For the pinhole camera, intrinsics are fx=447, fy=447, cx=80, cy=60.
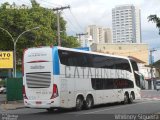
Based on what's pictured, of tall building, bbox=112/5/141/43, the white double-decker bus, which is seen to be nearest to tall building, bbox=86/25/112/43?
tall building, bbox=112/5/141/43

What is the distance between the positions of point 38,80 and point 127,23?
3960 inches

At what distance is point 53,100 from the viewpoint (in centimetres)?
2448

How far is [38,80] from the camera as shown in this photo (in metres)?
25.0

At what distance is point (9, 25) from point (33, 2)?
28.6ft

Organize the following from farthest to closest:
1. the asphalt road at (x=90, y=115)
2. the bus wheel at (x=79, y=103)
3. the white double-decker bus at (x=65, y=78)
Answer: the bus wheel at (x=79, y=103) → the white double-decker bus at (x=65, y=78) → the asphalt road at (x=90, y=115)

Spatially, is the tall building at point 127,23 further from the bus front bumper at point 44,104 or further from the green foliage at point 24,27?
the bus front bumper at point 44,104

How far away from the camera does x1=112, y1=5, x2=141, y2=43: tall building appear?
116m

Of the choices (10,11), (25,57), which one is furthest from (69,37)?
(25,57)

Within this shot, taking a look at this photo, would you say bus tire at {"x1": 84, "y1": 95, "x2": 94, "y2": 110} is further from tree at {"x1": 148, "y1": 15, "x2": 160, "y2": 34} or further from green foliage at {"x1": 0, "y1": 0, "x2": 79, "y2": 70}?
green foliage at {"x1": 0, "y1": 0, "x2": 79, "y2": 70}

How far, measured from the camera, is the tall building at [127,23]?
11625 cm

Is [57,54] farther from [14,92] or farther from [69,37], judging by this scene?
[69,37]

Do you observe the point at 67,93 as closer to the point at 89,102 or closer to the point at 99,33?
the point at 89,102

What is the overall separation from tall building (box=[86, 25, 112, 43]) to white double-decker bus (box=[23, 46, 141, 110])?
10566 centimetres

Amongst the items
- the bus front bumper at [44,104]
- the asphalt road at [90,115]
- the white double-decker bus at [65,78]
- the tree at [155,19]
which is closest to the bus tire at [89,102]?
the white double-decker bus at [65,78]
